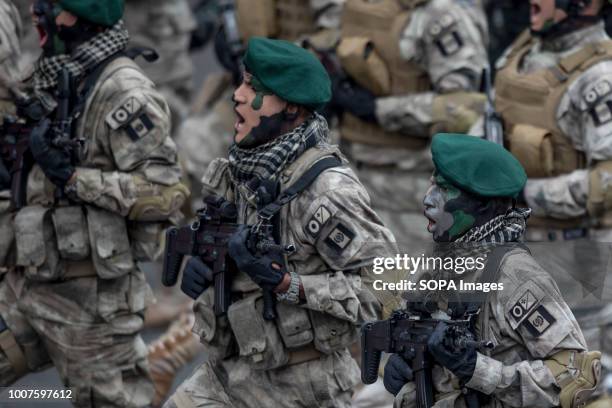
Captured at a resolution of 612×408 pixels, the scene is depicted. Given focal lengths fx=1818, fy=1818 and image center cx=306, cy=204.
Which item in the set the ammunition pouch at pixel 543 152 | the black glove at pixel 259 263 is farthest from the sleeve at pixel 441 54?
the black glove at pixel 259 263

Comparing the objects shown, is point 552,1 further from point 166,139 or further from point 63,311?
point 63,311

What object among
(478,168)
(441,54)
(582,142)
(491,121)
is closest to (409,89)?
(441,54)

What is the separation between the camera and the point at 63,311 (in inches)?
342

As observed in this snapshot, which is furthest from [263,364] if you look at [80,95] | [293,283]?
[80,95]

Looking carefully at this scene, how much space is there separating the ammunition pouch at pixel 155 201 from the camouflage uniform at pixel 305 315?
2.67 feet

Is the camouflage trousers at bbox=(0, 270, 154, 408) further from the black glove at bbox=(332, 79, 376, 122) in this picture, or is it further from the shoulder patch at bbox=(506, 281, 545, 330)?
the shoulder patch at bbox=(506, 281, 545, 330)

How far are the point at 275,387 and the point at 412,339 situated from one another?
108 centimetres

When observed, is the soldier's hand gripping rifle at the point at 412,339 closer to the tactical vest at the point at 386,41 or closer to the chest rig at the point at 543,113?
the chest rig at the point at 543,113

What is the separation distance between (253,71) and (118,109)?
1103mm

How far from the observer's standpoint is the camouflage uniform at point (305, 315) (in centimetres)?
733

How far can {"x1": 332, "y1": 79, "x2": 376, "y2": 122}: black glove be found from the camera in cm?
1062

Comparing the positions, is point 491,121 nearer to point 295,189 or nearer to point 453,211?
point 295,189

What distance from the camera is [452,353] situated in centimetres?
653

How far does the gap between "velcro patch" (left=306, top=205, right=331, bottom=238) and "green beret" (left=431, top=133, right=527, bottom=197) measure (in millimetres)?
595
